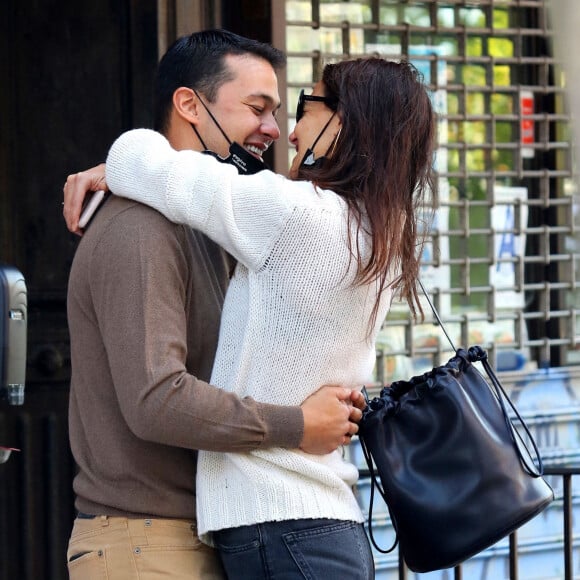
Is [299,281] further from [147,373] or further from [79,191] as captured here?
[79,191]

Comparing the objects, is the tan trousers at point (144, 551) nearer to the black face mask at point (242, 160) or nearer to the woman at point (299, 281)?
the woman at point (299, 281)

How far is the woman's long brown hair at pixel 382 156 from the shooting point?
2.03 metres

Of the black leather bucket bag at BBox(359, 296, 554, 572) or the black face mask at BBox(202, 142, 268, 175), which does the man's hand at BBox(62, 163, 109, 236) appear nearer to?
the black face mask at BBox(202, 142, 268, 175)

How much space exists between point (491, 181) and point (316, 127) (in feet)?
9.97

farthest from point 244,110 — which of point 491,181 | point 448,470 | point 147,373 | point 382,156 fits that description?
point 491,181

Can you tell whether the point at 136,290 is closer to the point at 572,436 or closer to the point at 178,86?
the point at 178,86

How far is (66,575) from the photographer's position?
13.2 feet

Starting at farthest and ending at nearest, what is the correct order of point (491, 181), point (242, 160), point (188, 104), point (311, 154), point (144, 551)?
point (491, 181), point (188, 104), point (242, 160), point (311, 154), point (144, 551)

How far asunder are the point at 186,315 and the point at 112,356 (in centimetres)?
18

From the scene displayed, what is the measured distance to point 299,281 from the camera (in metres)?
1.97

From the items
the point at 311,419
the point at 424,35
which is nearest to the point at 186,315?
the point at 311,419

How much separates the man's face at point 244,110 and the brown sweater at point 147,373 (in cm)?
32

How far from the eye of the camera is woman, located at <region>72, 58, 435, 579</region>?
6.47 ft

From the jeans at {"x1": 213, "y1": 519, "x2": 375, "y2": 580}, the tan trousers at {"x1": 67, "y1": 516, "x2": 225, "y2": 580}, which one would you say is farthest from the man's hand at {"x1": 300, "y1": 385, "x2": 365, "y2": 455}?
the tan trousers at {"x1": 67, "y1": 516, "x2": 225, "y2": 580}
